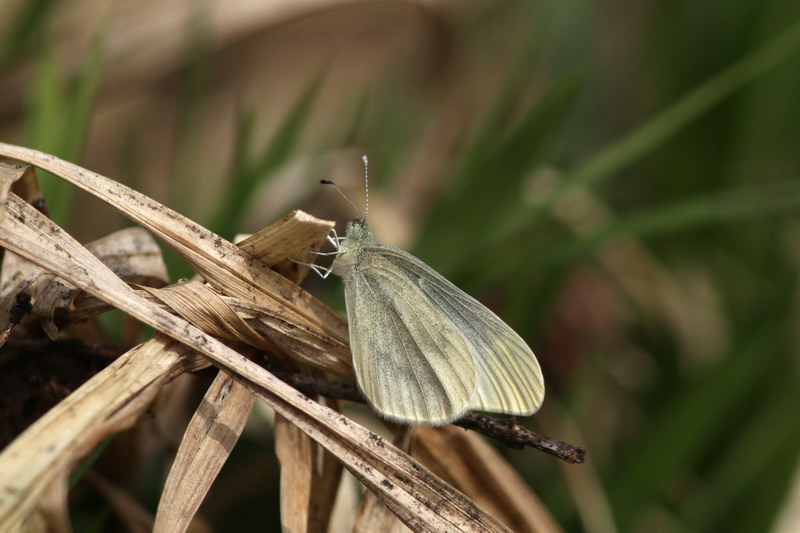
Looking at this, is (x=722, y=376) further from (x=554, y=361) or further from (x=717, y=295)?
(x=717, y=295)

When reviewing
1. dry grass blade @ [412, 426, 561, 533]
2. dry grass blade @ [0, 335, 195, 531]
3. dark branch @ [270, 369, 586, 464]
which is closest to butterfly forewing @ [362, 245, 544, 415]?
dry grass blade @ [412, 426, 561, 533]

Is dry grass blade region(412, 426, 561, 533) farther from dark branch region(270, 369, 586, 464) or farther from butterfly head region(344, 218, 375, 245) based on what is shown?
butterfly head region(344, 218, 375, 245)

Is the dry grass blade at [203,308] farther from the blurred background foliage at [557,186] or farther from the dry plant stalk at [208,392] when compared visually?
the blurred background foliage at [557,186]

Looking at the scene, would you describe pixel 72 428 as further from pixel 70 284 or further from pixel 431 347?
pixel 431 347

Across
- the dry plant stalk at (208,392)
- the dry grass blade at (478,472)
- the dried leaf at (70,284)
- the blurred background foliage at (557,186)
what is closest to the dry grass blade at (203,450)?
the dry plant stalk at (208,392)

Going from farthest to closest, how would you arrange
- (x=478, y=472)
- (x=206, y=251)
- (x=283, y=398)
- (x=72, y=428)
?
(x=478, y=472), (x=206, y=251), (x=283, y=398), (x=72, y=428)

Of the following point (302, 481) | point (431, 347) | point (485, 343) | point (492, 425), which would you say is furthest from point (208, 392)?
point (485, 343)

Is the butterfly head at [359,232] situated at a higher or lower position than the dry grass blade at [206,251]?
higher

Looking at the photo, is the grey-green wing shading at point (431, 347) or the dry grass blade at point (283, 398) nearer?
the dry grass blade at point (283, 398)

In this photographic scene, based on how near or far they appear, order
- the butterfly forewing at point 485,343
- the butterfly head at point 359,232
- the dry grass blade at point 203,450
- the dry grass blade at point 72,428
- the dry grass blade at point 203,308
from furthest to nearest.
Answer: the butterfly head at point 359,232
the butterfly forewing at point 485,343
the dry grass blade at point 203,308
the dry grass blade at point 203,450
the dry grass blade at point 72,428
